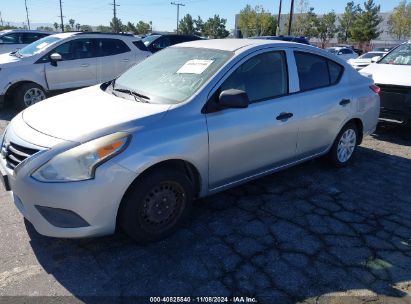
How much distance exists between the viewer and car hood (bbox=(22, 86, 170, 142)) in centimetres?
286

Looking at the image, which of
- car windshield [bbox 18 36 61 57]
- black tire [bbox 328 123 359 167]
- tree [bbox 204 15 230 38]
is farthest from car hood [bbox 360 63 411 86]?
tree [bbox 204 15 230 38]

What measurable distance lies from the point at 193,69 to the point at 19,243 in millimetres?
2162

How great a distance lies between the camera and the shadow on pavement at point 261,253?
272 centimetres

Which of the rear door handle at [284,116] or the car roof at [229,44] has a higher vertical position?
the car roof at [229,44]

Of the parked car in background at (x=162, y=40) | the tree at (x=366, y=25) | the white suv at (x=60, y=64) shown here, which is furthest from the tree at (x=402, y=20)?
the white suv at (x=60, y=64)

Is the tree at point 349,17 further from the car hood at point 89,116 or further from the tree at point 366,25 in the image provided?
the car hood at point 89,116

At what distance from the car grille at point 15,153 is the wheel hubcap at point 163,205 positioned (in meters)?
0.94

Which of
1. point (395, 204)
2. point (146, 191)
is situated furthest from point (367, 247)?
point (146, 191)

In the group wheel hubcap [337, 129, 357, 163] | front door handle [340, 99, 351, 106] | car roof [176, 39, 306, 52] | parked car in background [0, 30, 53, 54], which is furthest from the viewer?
parked car in background [0, 30, 53, 54]

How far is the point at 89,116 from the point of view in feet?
10.1

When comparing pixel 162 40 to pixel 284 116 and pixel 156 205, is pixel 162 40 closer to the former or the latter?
pixel 284 116

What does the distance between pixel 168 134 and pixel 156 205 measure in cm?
60

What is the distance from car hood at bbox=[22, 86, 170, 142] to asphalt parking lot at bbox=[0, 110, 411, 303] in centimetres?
97

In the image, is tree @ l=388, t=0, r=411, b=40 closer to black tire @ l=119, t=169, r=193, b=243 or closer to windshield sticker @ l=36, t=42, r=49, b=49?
windshield sticker @ l=36, t=42, r=49, b=49
